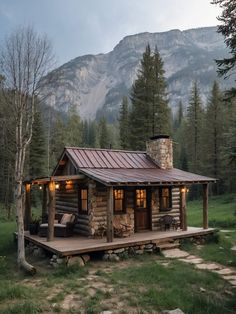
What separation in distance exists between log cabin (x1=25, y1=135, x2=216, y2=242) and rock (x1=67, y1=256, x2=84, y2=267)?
166 cm

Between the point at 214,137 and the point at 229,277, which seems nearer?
the point at 229,277

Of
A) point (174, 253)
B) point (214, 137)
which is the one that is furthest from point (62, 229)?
point (214, 137)

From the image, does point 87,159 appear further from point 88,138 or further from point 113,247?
point 88,138

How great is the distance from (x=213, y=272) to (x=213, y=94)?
28.5 m

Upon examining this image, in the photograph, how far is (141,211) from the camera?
51.0ft

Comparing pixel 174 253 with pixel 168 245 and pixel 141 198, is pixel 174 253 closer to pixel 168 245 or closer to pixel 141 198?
pixel 168 245

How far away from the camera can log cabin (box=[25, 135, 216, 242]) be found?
13.8 meters

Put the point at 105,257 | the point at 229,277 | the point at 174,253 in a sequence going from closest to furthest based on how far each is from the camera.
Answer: the point at 229,277 < the point at 105,257 < the point at 174,253

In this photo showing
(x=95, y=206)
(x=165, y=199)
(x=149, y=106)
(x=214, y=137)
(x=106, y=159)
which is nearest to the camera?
(x=95, y=206)

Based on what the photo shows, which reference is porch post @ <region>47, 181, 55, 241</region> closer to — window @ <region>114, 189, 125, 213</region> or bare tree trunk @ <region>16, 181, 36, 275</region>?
bare tree trunk @ <region>16, 181, 36, 275</region>

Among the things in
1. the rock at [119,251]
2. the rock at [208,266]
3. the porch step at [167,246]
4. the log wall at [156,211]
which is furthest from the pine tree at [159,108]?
the rock at [208,266]

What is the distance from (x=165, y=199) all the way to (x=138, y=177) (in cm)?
318

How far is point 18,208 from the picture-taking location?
1079 cm

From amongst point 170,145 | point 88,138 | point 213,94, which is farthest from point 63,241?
point 88,138
